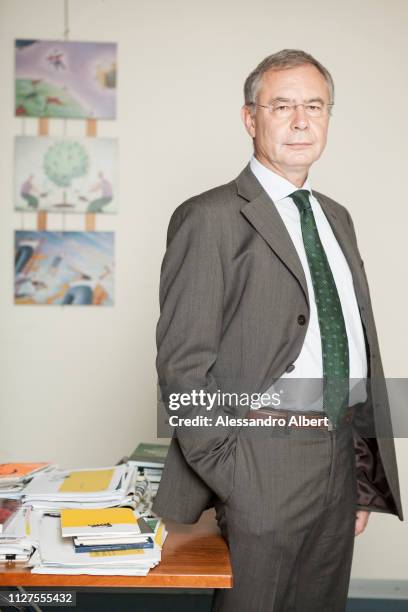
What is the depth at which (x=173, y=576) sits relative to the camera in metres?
1.74

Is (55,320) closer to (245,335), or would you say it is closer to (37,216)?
(37,216)

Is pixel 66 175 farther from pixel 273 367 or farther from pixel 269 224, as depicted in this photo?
pixel 273 367

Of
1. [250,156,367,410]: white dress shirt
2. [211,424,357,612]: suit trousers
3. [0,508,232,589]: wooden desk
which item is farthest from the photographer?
[250,156,367,410]: white dress shirt

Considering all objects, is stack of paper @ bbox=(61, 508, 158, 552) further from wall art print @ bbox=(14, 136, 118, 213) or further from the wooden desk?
wall art print @ bbox=(14, 136, 118, 213)

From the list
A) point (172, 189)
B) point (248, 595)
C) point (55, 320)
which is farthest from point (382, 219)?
point (248, 595)

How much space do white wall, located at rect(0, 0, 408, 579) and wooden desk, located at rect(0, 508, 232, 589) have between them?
197 cm

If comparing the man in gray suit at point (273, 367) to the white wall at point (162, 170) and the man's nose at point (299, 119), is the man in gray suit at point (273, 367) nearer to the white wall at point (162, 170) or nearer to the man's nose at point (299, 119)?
the man's nose at point (299, 119)

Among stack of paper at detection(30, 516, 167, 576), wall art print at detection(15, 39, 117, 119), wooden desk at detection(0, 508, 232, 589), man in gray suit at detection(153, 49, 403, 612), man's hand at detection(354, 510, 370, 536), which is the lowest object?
man's hand at detection(354, 510, 370, 536)

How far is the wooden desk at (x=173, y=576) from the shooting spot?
171 cm

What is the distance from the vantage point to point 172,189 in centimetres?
382

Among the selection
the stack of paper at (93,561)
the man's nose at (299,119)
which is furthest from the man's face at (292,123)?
the stack of paper at (93,561)

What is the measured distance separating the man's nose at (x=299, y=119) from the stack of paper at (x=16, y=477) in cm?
125

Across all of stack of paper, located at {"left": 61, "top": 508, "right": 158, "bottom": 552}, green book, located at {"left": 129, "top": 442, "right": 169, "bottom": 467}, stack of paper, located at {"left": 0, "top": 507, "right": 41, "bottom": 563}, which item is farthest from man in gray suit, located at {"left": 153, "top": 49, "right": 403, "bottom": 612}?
green book, located at {"left": 129, "top": 442, "right": 169, "bottom": 467}

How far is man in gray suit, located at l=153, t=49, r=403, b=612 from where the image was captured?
6.26ft
